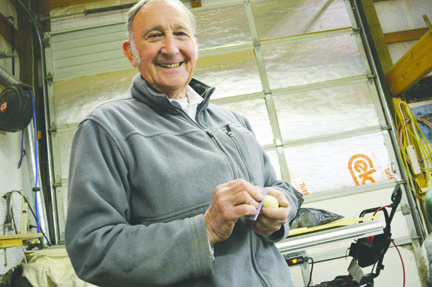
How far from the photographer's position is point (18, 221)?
391cm

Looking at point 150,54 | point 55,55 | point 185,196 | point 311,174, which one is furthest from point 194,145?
point 55,55

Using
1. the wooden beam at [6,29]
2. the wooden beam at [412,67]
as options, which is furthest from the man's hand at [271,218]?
the wooden beam at [6,29]

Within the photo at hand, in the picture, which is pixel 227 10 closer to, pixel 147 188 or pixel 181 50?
pixel 181 50

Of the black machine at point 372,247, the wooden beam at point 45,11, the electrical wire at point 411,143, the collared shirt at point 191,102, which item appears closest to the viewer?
the collared shirt at point 191,102

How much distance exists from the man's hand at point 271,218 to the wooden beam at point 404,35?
4881 millimetres

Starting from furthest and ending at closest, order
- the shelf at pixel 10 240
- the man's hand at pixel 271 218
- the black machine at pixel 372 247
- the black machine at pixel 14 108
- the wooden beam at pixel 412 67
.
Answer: the wooden beam at pixel 412 67 < the black machine at pixel 14 108 < the shelf at pixel 10 240 < the black machine at pixel 372 247 < the man's hand at pixel 271 218

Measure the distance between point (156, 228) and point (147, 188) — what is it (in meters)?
0.11

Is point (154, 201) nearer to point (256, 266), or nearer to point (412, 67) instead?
point (256, 266)

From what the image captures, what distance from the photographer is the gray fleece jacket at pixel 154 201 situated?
2.35 feet

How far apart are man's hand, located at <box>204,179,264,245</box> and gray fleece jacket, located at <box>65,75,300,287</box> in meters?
0.03

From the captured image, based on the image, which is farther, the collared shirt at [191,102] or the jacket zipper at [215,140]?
the collared shirt at [191,102]

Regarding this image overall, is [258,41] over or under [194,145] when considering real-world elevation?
over

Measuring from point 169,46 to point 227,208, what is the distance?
0.54 meters

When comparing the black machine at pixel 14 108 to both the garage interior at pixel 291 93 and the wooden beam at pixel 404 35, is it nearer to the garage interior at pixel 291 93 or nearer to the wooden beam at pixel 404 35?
the garage interior at pixel 291 93
